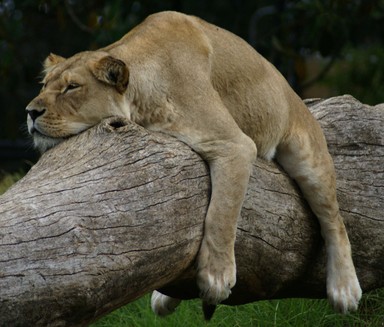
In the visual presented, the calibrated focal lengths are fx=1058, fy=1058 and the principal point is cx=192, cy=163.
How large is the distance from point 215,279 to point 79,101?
2.85 ft

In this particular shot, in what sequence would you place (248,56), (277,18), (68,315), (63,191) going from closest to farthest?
(68,315) → (63,191) → (248,56) → (277,18)

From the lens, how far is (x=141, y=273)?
12.3ft

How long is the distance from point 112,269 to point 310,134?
150 centimetres

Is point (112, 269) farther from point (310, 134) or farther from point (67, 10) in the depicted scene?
point (67, 10)

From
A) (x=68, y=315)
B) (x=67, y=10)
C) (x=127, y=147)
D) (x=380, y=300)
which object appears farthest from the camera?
(x=67, y=10)

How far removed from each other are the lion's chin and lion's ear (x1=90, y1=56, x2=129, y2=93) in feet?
0.98

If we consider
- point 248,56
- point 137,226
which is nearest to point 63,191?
point 137,226

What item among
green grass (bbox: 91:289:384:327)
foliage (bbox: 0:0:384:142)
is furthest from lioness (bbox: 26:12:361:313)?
foliage (bbox: 0:0:384:142)

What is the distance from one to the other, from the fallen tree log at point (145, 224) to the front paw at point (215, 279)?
7cm

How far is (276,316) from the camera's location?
528 centimetres

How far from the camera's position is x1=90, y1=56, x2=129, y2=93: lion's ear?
13.4ft

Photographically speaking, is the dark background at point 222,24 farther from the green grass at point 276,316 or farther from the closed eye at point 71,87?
the closed eye at point 71,87

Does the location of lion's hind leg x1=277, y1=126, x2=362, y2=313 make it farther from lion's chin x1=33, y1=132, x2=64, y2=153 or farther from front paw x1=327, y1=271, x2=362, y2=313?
lion's chin x1=33, y1=132, x2=64, y2=153

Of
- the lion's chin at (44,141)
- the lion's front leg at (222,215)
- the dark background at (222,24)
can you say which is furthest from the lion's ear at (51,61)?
the dark background at (222,24)
